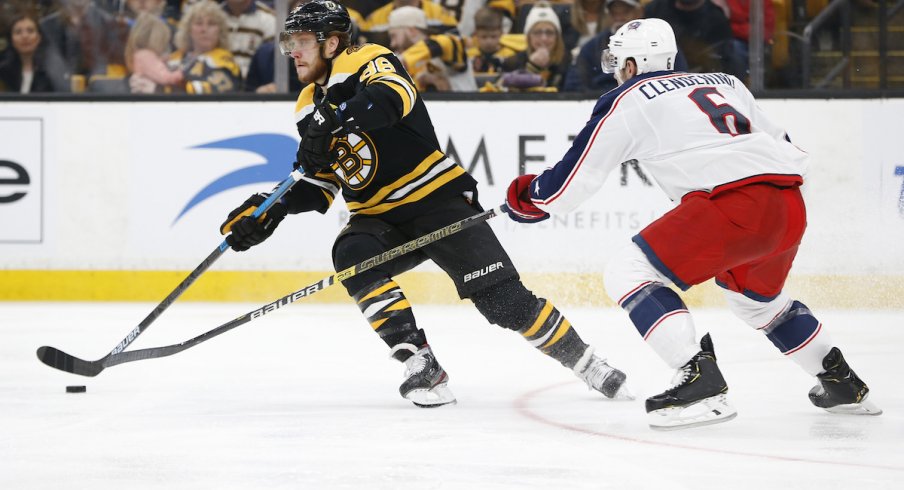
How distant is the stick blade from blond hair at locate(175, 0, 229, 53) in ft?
10.2

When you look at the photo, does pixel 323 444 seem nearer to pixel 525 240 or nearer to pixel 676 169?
pixel 676 169

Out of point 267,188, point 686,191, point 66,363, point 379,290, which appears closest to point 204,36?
point 267,188

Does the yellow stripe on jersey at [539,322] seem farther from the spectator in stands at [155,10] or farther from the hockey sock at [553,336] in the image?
the spectator in stands at [155,10]

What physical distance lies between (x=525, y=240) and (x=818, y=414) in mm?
2963

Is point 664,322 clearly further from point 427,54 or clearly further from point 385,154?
point 427,54

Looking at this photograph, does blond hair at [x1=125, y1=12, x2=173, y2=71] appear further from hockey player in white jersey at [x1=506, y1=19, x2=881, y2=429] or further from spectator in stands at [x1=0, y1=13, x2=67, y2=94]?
hockey player in white jersey at [x1=506, y1=19, x2=881, y2=429]

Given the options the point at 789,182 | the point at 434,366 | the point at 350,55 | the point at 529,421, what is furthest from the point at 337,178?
the point at 789,182

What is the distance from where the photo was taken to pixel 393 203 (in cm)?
323

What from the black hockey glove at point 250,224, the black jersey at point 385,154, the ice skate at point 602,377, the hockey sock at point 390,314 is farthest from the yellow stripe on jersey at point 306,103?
the ice skate at point 602,377

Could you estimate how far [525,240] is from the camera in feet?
19.0

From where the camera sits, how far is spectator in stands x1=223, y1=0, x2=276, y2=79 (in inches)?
240

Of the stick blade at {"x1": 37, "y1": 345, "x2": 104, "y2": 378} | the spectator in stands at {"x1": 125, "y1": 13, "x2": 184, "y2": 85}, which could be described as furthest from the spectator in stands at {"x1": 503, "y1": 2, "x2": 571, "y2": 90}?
the stick blade at {"x1": 37, "y1": 345, "x2": 104, "y2": 378}

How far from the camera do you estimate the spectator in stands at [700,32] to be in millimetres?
5742

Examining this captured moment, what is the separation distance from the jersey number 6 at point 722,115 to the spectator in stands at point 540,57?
3240 millimetres
